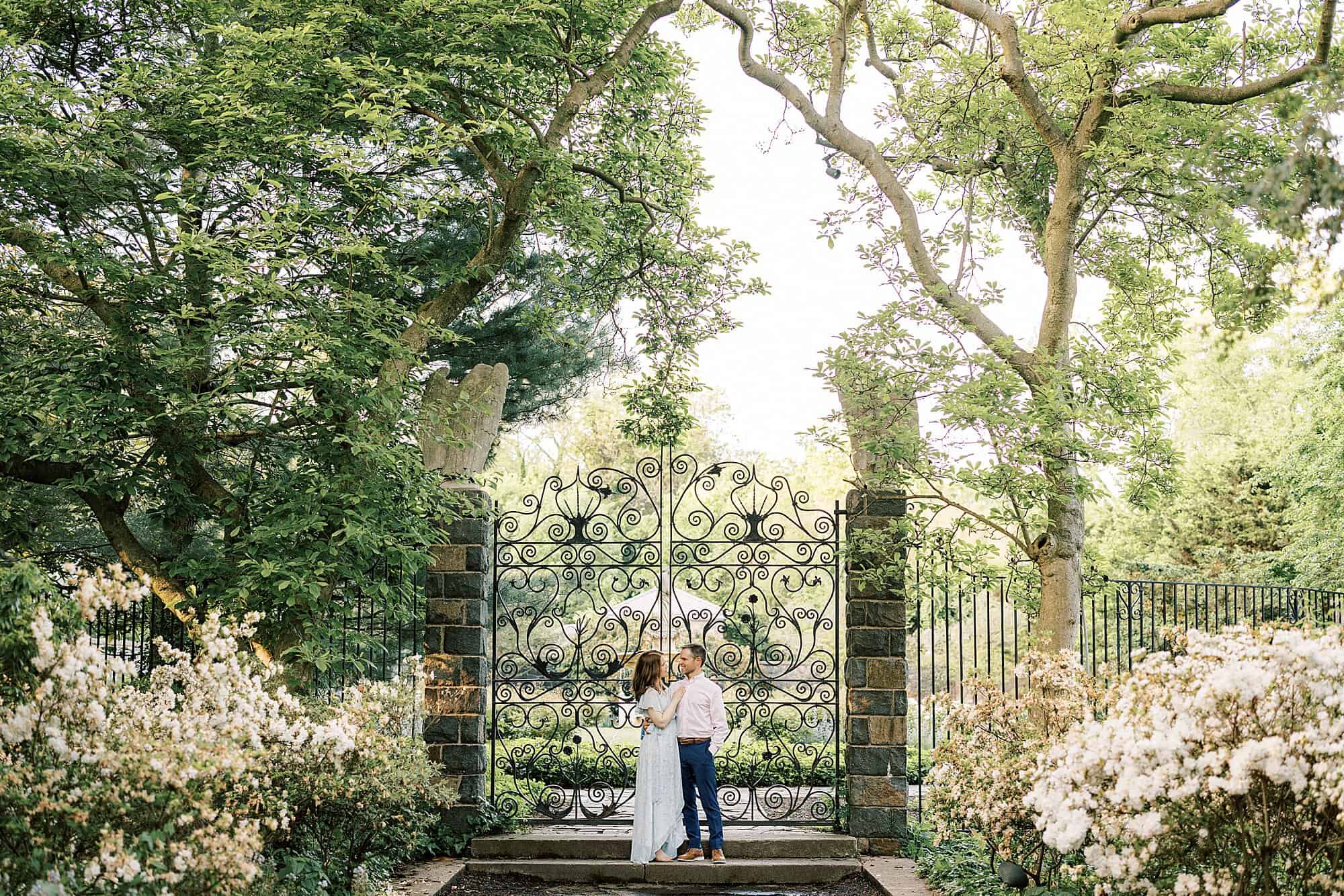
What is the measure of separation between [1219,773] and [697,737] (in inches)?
166

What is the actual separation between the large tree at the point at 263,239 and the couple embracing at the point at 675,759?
2.07 metres

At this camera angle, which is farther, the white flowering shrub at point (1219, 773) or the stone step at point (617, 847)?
the stone step at point (617, 847)

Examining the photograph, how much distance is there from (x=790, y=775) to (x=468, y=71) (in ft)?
23.7

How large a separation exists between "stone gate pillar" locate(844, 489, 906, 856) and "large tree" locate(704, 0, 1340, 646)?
0.59 meters

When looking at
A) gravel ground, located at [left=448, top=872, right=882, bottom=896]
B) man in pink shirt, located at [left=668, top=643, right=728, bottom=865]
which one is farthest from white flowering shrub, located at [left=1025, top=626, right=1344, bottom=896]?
man in pink shirt, located at [left=668, top=643, right=728, bottom=865]

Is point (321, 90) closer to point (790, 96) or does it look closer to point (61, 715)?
point (790, 96)

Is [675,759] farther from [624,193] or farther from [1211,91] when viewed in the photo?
[1211,91]

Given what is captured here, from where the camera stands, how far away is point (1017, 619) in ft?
48.9

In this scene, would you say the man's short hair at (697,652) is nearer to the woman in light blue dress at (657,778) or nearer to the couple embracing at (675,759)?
the couple embracing at (675,759)

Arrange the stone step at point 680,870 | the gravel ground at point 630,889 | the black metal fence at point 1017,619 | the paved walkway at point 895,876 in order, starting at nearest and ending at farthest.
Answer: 1. the paved walkway at point 895,876
2. the gravel ground at point 630,889
3. the stone step at point 680,870
4. the black metal fence at point 1017,619

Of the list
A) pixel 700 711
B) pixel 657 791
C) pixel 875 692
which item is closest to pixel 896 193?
pixel 875 692

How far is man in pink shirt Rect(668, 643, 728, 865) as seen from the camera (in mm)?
7895

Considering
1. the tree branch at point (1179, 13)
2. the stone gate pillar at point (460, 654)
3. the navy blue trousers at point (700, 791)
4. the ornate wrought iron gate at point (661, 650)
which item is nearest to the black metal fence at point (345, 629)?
the stone gate pillar at point (460, 654)

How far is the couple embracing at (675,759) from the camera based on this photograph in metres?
7.84
